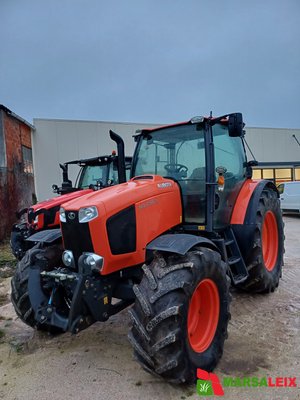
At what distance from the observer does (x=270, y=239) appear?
16.2ft

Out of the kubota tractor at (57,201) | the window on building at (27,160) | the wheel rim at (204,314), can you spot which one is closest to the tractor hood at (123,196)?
the wheel rim at (204,314)

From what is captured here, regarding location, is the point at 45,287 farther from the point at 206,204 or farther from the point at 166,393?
the point at 206,204

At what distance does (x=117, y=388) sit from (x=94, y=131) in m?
13.1

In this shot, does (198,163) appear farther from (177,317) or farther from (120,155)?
(177,317)

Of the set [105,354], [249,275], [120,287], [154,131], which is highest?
[154,131]

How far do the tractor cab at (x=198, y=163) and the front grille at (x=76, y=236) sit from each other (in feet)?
4.02

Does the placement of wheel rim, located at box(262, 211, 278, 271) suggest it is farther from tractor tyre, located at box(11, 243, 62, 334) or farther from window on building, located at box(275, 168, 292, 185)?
window on building, located at box(275, 168, 292, 185)

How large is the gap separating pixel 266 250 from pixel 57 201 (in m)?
3.83

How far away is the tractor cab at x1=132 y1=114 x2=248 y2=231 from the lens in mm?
3525

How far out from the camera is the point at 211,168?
352cm

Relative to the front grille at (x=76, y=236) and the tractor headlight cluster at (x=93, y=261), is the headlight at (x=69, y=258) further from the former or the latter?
the tractor headlight cluster at (x=93, y=261)

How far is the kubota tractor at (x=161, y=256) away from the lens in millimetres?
2465

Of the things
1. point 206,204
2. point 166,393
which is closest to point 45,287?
point 166,393

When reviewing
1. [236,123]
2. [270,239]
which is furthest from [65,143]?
[236,123]
